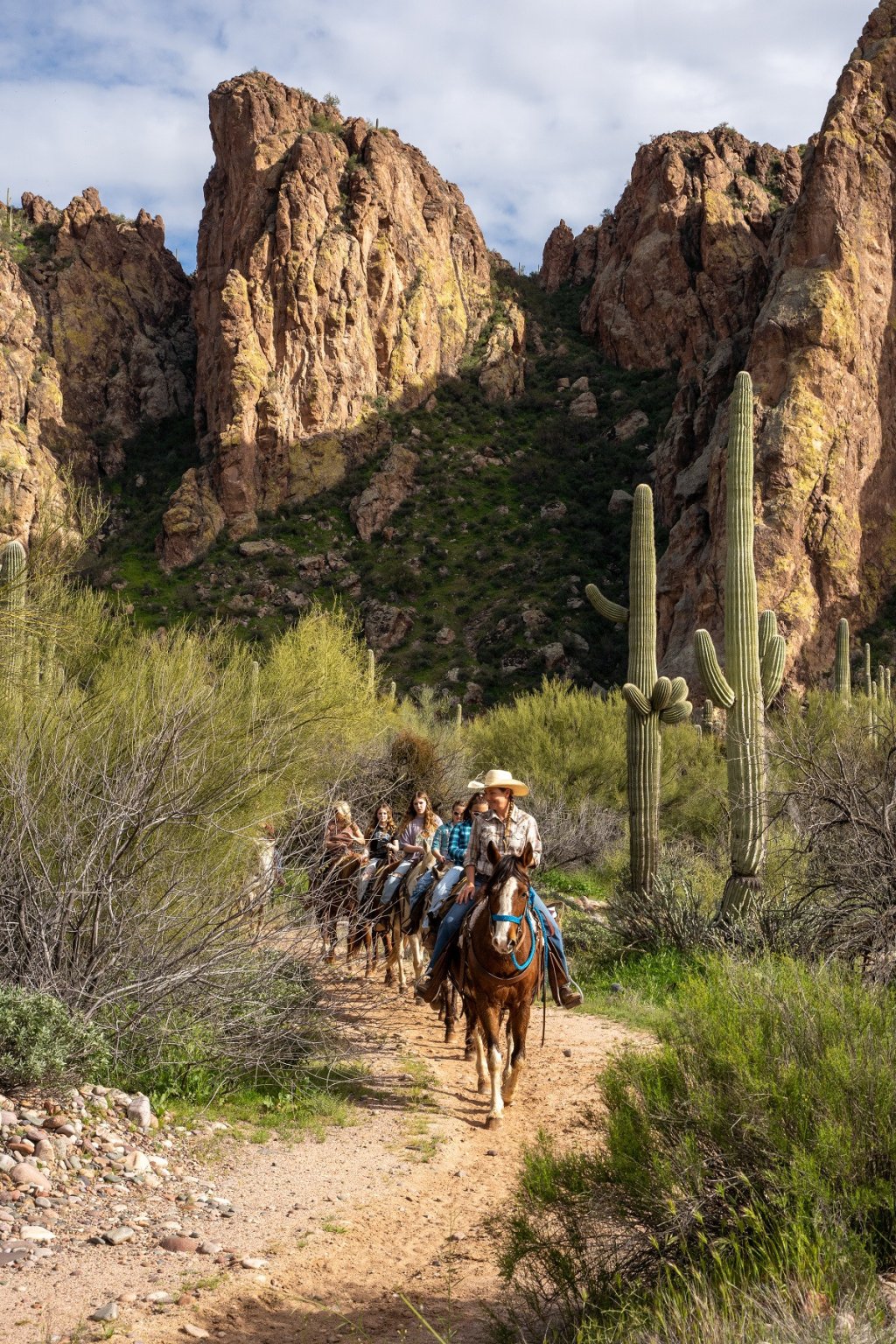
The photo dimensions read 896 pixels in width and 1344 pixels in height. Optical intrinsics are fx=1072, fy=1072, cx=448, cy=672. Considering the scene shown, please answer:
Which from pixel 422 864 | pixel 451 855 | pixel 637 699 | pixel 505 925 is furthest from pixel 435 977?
pixel 637 699

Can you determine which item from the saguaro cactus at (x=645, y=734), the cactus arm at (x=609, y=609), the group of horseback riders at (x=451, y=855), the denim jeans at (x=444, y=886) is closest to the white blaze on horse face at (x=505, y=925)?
the group of horseback riders at (x=451, y=855)

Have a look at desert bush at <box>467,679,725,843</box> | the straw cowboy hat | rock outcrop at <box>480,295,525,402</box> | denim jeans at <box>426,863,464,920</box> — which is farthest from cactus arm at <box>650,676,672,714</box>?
rock outcrop at <box>480,295,525,402</box>

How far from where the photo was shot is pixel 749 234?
62000mm

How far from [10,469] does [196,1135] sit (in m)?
45.4

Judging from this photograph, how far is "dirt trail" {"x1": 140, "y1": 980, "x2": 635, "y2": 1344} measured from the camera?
4.57 m

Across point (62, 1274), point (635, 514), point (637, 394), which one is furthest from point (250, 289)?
point (62, 1274)

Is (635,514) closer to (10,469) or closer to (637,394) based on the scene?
(10,469)

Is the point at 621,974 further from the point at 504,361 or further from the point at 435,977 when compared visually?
the point at 504,361

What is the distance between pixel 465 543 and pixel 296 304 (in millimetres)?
16772

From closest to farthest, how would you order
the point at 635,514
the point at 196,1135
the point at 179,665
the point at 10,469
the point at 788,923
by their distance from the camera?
the point at 196,1135 → the point at 788,923 → the point at 179,665 → the point at 635,514 → the point at 10,469

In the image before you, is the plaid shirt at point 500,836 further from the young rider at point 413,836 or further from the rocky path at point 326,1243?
the young rider at point 413,836

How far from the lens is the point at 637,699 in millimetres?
13844

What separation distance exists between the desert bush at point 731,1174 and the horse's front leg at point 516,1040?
2890 mm

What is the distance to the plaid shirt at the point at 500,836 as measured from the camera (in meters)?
7.66
